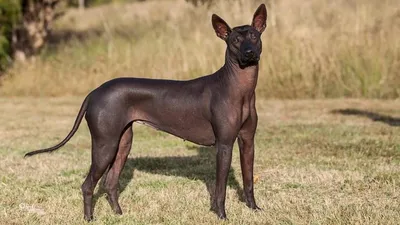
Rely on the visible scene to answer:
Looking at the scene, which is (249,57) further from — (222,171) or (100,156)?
(100,156)

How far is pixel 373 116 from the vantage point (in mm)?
11555

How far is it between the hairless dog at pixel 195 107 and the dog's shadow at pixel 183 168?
1.04 m

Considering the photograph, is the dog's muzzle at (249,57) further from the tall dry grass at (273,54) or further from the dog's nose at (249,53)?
the tall dry grass at (273,54)

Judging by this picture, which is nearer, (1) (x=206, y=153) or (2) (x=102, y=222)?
(2) (x=102, y=222)

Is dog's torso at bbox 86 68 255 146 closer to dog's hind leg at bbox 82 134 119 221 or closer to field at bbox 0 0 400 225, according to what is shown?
dog's hind leg at bbox 82 134 119 221

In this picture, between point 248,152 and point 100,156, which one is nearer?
point 100,156

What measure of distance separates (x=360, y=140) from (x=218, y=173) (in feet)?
13.9

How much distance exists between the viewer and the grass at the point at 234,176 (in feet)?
18.9

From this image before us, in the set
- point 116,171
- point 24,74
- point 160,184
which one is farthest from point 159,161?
point 24,74

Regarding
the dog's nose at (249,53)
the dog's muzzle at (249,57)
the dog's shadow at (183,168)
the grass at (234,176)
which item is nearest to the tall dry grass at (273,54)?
the grass at (234,176)

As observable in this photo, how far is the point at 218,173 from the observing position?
555 centimetres

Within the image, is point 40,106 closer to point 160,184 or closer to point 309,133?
point 309,133

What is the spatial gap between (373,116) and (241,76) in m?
6.53

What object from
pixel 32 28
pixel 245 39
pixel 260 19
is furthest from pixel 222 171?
pixel 32 28
